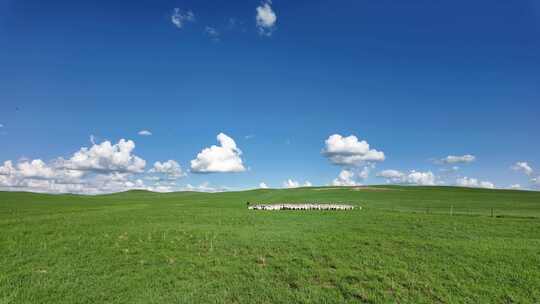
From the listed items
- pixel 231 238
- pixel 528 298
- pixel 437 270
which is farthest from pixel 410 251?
pixel 231 238

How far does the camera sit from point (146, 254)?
44.9 feet

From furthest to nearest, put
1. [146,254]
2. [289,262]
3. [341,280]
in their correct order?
[146,254] → [289,262] → [341,280]

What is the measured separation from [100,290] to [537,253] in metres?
17.7

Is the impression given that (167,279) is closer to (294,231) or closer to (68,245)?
(68,245)

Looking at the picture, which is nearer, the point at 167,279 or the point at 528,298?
the point at 528,298

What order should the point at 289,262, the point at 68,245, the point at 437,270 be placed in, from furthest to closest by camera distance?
the point at 68,245
the point at 289,262
the point at 437,270

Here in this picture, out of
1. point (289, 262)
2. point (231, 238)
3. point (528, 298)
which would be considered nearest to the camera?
point (528, 298)

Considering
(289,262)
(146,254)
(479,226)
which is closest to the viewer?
(289,262)

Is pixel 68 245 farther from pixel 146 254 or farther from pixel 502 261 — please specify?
pixel 502 261

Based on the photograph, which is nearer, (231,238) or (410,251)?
(410,251)

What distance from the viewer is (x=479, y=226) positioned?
69.8 feet

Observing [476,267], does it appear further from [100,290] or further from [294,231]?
[100,290]

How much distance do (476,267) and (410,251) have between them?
2618 mm

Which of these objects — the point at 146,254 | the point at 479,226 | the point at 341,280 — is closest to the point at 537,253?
the point at 479,226
